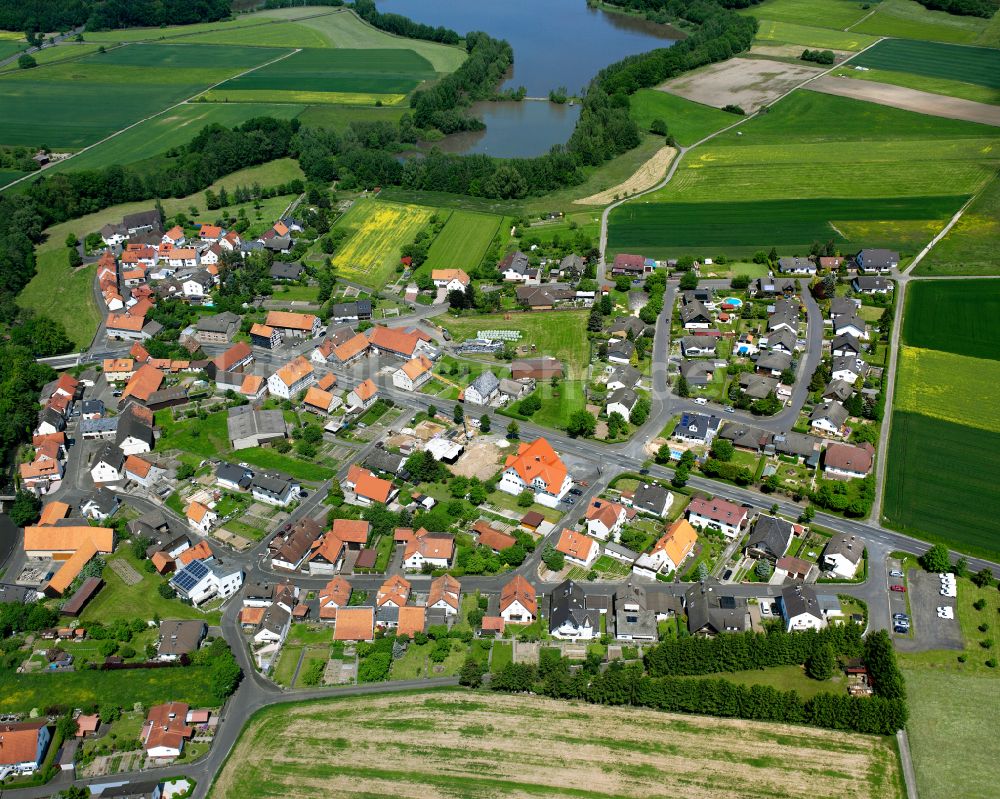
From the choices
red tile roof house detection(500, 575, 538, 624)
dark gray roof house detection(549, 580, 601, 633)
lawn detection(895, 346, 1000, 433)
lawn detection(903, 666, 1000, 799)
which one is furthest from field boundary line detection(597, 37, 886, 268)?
lawn detection(903, 666, 1000, 799)

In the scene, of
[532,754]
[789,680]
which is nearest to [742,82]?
[789,680]

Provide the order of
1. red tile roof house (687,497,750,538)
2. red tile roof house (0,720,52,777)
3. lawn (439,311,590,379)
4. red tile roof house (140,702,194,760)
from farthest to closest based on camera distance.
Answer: lawn (439,311,590,379), red tile roof house (687,497,750,538), red tile roof house (140,702,194,760), red tile roof house (0,720,52,777)

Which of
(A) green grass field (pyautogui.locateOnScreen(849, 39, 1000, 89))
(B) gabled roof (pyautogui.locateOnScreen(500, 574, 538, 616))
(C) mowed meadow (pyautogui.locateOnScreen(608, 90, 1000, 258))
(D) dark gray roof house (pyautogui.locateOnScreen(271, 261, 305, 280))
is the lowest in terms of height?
(B) gabled roof (pyautogui.locateOnScreen(500, 574, 538, 616))

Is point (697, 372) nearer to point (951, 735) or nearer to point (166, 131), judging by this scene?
point (951, 735)

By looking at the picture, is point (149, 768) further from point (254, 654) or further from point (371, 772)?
point (371, 772)

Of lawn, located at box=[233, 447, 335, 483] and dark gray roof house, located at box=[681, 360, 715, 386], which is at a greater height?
dark gray roof house, located at box=[681, 360, 715, 386]

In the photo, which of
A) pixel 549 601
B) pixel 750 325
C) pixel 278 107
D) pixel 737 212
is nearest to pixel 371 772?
pixel 549 601

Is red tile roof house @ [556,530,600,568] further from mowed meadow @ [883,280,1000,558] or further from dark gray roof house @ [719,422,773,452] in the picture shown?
mowed meadow @ [883,280,1000,558]

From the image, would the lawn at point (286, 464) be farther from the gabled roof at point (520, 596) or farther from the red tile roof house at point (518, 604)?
the red tile roof house at point (518, 604)

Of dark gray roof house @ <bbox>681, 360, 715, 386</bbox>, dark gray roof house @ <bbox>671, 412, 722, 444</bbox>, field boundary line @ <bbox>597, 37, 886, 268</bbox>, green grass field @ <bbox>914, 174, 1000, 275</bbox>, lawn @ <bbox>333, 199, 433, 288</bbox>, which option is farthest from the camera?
field boundary line @ <bbox>597, 37, 886, 268</bbox>
